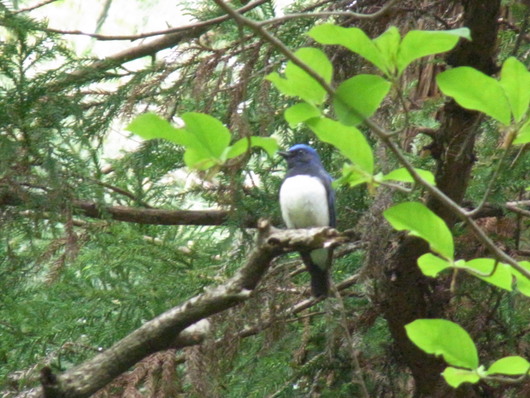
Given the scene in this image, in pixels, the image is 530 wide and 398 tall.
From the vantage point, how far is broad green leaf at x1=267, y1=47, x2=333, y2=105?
129 centimetres

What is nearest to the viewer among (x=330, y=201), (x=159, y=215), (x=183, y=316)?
(x=183, y=316)

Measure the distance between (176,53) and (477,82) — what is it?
262 centimetres

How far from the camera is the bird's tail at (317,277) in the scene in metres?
3.73

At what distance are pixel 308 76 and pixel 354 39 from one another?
0.10 m

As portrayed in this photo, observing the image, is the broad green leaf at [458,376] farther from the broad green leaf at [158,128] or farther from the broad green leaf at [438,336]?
the broad green leaf at [158,128]

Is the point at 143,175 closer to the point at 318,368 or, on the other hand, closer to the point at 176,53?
the point at 176,53

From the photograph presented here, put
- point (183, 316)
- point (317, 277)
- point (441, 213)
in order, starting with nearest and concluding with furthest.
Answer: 1. point (183, 316)
2. point (441, 213)
3. point (317, 277)

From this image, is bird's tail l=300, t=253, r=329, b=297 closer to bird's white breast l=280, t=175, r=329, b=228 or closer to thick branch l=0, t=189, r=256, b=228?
thick branch l=0, t=189, r=256, b=228

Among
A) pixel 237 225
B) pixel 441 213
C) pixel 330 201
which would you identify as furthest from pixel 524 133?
pixel 330 201

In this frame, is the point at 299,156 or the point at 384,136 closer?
the point at 384,136

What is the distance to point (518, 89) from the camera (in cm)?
129

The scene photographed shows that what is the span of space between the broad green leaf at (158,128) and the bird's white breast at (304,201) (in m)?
3.07

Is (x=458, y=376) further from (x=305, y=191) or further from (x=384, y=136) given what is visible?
(x=305, y=191)

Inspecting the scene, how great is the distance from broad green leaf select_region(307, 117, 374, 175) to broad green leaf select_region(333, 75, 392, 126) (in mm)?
37
